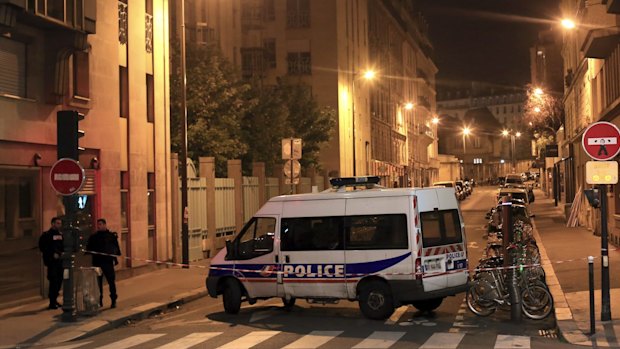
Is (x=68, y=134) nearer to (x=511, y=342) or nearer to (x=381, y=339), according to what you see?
(x=381, y=339)

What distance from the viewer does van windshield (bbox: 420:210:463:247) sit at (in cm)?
1249

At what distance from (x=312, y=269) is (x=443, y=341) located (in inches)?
130

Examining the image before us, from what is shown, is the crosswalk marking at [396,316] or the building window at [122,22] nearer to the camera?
the crosswalk marking at [396,316]

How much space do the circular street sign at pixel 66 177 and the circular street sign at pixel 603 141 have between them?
872 cm

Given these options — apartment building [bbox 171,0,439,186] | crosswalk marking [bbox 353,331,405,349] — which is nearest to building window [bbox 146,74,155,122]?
apartment building [bbox 171,0,439,186]

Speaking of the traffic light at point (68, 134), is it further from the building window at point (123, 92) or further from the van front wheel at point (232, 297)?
the building window at point (123, 92)

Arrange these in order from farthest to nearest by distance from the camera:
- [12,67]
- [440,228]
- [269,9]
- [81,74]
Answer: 1. [269,9]
2. [81,74]
3. [12,67]
4. [440,228]

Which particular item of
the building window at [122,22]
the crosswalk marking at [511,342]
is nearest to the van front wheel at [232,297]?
the crosswalk marking at [511,342]

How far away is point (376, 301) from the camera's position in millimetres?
12469

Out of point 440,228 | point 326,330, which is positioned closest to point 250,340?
point 326,330

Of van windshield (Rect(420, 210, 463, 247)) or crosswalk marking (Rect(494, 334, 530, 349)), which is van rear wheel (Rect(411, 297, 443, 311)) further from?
crosswalk marking (Rect(494, 334, 530, 349))

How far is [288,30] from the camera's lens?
47.7 m

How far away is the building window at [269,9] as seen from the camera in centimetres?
4794

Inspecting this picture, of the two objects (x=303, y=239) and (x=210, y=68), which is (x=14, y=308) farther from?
(x=210, y=68)
